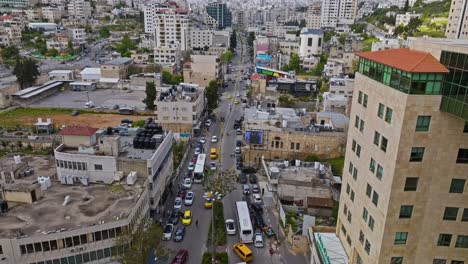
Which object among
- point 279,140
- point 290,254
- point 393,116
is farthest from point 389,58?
point 279,140

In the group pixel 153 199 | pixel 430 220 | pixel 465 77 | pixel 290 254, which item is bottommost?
pixel 290 254

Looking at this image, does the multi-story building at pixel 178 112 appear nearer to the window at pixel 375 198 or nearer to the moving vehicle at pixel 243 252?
the moving vehicle at pixel 243 252

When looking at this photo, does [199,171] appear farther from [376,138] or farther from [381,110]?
[381,110]

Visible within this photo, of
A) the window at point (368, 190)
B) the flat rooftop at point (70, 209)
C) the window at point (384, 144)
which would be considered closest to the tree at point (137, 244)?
the flat rooftop at point (70, 209)

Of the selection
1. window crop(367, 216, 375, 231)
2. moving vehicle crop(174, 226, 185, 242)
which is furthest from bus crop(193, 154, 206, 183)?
window crop(367, 216, 375, 231)

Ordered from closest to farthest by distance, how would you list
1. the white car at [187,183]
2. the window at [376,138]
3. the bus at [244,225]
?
the window at [376,138] < the bus at [244,225] < the white car at [187,183]

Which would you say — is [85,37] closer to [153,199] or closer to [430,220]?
[153,199]

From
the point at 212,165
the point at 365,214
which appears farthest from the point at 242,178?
the point at 365,214
